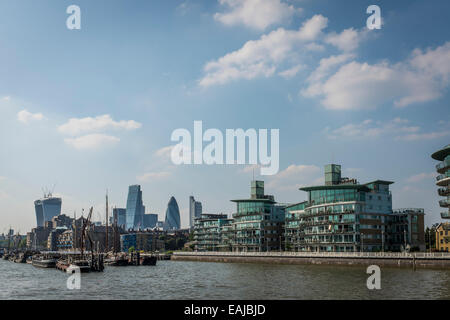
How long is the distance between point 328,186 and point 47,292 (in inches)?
4552

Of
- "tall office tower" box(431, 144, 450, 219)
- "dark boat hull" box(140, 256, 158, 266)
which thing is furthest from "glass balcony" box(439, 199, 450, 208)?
"dark boat hull" box(140, 256, 158, 266)

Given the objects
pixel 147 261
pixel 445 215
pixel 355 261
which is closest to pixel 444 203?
pixel 445 215

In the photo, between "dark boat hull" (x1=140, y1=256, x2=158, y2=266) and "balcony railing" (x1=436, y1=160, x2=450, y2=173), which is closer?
"balcony railing" (x1=436, y1=160, x2=450, y2=173)

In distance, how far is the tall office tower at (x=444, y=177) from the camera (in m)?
135

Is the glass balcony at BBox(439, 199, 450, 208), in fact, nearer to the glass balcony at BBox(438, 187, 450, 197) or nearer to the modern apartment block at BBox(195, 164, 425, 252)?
the glass balcony at BBox(438, 187, 450, 197)

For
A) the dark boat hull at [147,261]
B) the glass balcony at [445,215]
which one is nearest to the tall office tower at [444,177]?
the glass balcony at [445,215]

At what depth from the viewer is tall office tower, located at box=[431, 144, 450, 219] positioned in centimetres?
13475

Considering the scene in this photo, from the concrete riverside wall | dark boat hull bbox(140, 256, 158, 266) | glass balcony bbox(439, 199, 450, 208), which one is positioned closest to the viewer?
the concrete riverside wall

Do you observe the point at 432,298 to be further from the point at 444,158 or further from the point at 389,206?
the point at 389,206

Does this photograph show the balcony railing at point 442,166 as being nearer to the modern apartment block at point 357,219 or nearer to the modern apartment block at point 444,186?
the modern apartment block at point 444,186

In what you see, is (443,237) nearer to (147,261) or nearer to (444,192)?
(444,192)

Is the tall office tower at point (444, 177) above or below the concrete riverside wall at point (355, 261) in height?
above
